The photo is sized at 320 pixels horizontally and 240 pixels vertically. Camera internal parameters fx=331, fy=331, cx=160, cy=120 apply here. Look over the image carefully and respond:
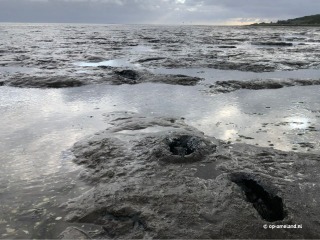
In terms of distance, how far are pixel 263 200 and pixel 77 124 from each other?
6106 mm

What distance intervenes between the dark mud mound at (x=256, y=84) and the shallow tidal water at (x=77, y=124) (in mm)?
656

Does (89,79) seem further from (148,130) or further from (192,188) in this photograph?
(192,188)

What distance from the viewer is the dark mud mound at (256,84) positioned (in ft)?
49.9

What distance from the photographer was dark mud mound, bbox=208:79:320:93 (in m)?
15.2

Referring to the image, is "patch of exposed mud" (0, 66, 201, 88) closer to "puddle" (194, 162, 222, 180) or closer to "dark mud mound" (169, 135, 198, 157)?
"dark mud mound" (169, 135, 198, 157)

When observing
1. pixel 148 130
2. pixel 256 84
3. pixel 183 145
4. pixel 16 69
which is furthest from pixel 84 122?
pixel 16 69

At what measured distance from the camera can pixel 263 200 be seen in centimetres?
595

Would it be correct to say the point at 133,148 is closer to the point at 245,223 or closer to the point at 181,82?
the point at 245,223

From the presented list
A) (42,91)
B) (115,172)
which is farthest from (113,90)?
(115,172)

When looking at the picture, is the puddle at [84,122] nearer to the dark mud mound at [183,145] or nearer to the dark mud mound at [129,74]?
the dark mud mound at [183,145]

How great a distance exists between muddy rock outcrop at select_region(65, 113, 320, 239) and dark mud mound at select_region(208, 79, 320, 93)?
6.80m

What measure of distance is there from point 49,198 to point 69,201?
38 cm

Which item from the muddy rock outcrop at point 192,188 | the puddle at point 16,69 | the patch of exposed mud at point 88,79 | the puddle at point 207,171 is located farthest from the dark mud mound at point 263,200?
the puddle at point 16,69

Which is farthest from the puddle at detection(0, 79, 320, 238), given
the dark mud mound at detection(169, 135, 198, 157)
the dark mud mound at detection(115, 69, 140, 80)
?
the dark mud mound at detection(115, 69, 140, 80)
